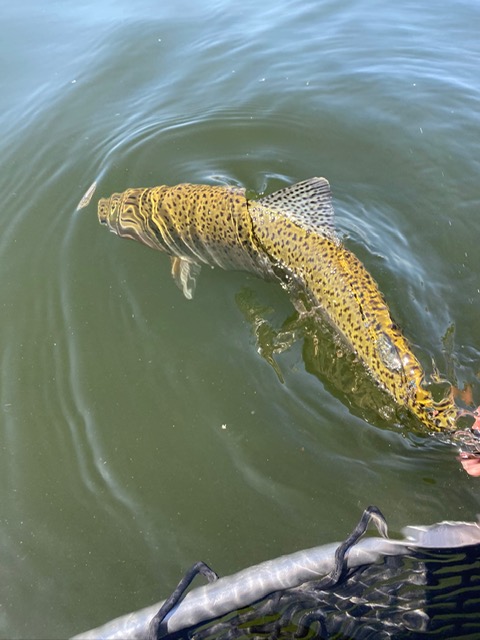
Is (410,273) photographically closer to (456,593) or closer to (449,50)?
(456,593)

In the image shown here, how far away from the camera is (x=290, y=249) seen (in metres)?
4.36

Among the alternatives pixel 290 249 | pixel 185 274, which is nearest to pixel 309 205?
pixel 290 249

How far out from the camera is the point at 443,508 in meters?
3.28

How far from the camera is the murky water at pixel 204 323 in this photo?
11.0ft

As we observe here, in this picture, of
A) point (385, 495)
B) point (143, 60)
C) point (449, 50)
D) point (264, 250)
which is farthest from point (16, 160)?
point (449, 50)

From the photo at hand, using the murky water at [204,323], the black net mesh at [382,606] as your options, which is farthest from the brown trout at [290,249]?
the black net mesh at [382,606]

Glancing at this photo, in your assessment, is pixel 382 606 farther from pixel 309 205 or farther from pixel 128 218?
pixel 128 218

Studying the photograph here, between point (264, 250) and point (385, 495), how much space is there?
2169 mm

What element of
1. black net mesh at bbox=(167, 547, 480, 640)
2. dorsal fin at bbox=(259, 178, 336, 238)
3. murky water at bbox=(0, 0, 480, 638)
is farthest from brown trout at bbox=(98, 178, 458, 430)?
black net mesh at bbox=(167, 547, 480, 640)

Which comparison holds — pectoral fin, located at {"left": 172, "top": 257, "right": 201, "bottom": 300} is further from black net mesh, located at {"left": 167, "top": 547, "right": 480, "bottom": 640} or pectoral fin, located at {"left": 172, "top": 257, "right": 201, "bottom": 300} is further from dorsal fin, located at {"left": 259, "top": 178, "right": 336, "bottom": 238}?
black net mesh, located at {"left": 167, "top": 547, "right": 480, "bottom": 640}

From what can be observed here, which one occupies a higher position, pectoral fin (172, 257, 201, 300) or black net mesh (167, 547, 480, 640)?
pectoral fin (172, 257, 201, 300)

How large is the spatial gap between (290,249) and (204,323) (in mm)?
924

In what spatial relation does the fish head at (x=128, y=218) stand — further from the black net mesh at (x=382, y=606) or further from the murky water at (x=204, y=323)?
the black net mesh at (x=382, y=606)

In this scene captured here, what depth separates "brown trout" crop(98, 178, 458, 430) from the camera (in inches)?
138
